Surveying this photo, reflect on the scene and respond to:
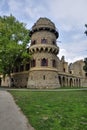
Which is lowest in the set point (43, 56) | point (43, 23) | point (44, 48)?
point (43, 56)

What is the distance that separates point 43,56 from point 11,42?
7.51 metres

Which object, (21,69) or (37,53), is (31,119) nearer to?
(37,53)

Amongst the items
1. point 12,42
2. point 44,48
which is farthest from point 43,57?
point 12,42

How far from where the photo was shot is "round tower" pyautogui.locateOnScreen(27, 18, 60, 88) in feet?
159

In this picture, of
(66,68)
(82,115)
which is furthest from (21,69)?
(82,115)

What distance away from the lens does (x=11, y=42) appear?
161ft

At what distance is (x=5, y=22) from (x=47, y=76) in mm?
15466

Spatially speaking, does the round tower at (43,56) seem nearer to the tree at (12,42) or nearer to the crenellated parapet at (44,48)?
the crenellated parapet at (44,48)

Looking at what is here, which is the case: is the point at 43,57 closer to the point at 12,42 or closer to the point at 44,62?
the point at 44,62

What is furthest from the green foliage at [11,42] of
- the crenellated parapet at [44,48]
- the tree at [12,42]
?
the crenellated parapet at [44,48]

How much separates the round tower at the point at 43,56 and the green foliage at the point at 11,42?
6.77 ft

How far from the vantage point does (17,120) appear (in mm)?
11102

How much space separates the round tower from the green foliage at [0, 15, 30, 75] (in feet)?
6.77

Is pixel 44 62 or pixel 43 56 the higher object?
pixel 43 56
